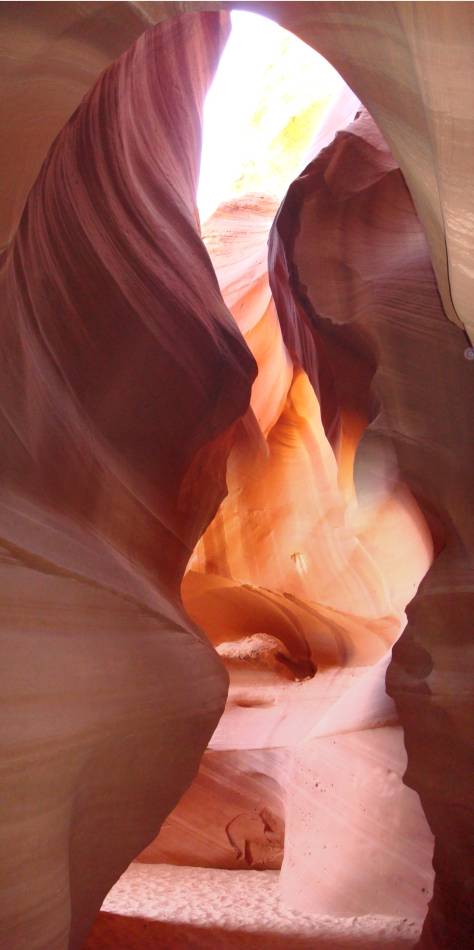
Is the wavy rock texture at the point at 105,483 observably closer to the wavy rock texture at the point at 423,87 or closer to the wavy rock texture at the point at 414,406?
the wavy rock texture at the point at 414,406

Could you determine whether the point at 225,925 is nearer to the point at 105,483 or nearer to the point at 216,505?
the point at 216,505

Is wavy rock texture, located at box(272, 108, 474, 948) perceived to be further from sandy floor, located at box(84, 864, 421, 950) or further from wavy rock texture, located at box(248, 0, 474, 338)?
wavy rock texture, located at box(248, 0, 474, 338)

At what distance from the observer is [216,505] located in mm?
6383

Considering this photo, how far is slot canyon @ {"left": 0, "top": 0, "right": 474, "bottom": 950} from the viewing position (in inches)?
100

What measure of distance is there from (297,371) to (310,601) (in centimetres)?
267

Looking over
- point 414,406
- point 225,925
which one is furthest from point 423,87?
point 225,925

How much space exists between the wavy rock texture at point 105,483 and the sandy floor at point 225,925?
1350 mm

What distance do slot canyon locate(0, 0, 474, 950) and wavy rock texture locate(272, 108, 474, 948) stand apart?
0.8 inches

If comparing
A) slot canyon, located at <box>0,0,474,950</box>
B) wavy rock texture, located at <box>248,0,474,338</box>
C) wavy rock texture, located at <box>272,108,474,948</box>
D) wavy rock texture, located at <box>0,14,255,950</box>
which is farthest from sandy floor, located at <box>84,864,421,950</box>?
wavy rock texture, located at <box>248,0,474,338</box>

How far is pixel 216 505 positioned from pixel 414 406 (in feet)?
6.70

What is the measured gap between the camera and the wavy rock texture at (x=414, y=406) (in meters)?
4.44

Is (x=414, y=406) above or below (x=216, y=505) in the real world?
above

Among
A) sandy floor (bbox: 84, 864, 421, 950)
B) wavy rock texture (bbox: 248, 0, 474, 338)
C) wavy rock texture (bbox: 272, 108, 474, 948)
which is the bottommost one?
sandy floor (bbox: 84, 864, 421, 950)

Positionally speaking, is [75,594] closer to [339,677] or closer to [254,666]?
[339,677]
